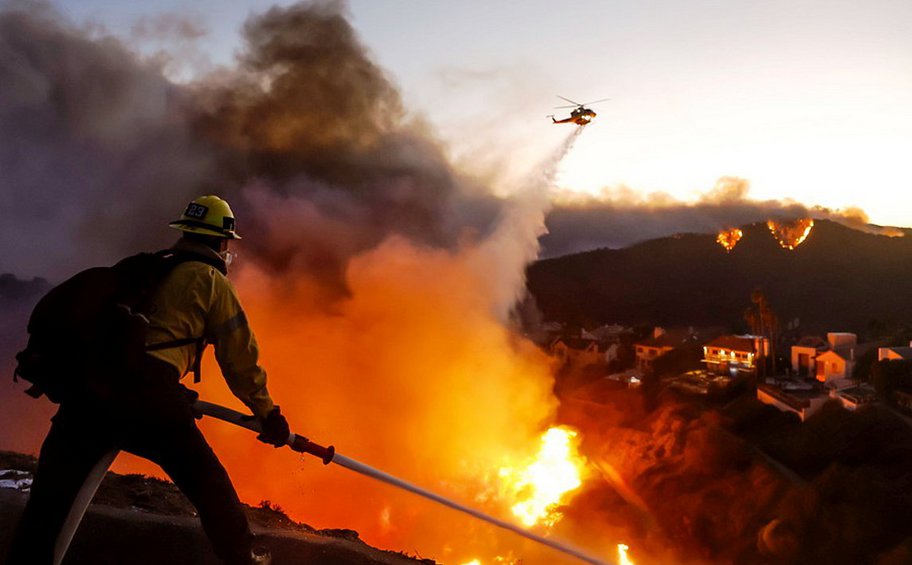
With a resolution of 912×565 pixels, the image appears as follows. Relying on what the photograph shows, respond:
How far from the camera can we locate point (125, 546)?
4230 mm

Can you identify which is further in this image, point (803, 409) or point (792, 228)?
point (792, 228)

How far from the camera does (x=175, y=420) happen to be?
2.96 metres

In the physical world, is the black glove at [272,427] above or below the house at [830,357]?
below

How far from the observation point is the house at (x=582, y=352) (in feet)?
168

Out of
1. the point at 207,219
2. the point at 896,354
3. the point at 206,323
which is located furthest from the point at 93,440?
the point at 896,354

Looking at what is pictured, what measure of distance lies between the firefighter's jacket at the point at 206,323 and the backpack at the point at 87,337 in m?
0.11

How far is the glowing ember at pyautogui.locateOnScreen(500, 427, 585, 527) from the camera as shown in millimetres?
23562

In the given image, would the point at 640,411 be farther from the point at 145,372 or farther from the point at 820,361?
the point at 145,372

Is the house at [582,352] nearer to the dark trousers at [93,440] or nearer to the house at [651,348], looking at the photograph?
the house at [651,348]

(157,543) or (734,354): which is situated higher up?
(734,354)

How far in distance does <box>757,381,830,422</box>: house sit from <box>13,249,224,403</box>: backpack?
31.5 meters

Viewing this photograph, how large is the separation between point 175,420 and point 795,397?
3303 centimetres

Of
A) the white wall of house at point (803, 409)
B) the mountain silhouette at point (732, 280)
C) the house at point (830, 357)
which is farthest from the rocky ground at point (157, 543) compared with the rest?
the mountain silhouette at point (732, 280)

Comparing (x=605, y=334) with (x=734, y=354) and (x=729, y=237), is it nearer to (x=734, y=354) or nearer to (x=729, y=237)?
→ (x=734, y=354)
